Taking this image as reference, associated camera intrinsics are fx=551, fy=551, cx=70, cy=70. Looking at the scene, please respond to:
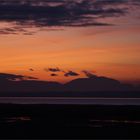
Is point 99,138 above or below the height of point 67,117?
above

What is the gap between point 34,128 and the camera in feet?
108

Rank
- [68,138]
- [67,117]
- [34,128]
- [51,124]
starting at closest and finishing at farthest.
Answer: [68,138] → [34,128] → [51,124] → [67,117]

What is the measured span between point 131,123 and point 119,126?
2051 mm

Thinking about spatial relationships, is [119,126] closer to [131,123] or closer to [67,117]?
[131,123]

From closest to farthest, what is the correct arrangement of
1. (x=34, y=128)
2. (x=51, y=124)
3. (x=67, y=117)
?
(x=34, y=128), (x=51, y=124), (x=67, y=117)

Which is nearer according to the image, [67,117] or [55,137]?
[55,137]

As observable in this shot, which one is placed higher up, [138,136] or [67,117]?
[138,136]

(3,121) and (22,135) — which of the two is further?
(3,121)

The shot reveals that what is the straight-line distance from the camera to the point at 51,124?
35.5m

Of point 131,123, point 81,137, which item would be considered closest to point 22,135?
point 81,137

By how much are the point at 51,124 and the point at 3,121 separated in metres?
3.97

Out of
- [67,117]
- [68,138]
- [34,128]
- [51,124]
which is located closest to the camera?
[68,138]

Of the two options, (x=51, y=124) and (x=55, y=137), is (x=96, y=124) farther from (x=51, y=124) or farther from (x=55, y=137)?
(x=55, y=137)

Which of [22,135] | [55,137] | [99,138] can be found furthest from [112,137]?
[22,135]
